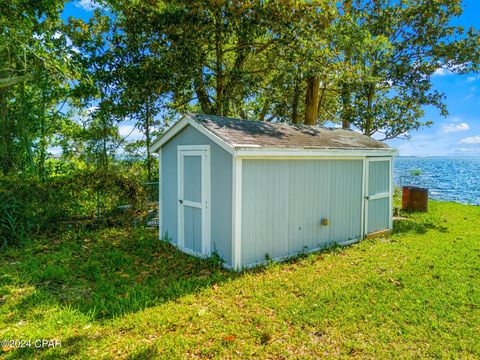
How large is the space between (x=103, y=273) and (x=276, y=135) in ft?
13.6

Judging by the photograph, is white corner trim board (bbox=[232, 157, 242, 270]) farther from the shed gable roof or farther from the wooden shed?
the shed gable roof

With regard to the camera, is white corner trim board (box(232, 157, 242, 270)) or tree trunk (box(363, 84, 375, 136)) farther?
tree trunk (box(363, 84, 375, 136))

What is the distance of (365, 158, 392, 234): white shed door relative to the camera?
7734mm

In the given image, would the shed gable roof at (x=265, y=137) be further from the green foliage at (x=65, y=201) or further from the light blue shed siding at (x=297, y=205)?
the green foliage at (x=65, y=201)

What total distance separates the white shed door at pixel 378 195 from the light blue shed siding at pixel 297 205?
1.19 feet

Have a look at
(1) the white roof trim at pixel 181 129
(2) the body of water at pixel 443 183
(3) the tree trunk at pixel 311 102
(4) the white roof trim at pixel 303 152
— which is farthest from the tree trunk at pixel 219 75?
(2) the body of water at pixel 443 183

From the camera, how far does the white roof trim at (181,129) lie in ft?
17.4

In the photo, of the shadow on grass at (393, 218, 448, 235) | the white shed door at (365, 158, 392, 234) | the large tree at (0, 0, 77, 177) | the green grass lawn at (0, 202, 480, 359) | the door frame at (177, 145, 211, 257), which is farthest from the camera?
the shadow on grass at (393, 218, 448, 235)

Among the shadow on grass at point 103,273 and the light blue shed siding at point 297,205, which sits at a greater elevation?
the light blue shed siding at point 297,205

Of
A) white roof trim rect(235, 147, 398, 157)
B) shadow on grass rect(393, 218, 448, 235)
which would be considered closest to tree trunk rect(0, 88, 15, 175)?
white roof trim rect(235, 147, 398, 157)

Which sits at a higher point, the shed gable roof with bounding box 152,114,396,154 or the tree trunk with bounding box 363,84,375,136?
the tree trunk with bounding box 363,84,375,136

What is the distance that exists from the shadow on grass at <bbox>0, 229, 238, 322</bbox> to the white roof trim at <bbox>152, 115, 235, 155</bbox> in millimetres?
2068

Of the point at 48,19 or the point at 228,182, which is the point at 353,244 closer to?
the point at 228,182

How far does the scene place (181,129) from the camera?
646cm
